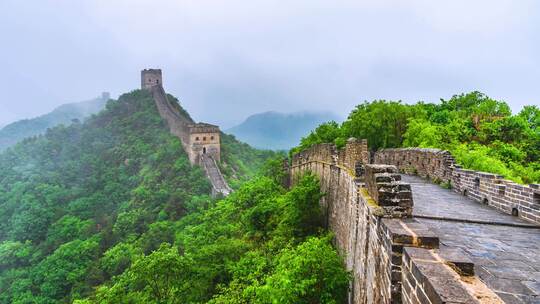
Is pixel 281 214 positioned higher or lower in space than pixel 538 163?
lower

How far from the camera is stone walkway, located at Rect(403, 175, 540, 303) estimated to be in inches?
130

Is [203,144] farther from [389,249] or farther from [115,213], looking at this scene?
[389,249]

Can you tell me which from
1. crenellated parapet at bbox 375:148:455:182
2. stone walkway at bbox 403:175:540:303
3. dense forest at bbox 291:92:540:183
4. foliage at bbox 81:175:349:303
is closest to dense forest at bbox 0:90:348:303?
foliage at bbox 81:175:349:303

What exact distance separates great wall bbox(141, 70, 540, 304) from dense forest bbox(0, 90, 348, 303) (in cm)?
161

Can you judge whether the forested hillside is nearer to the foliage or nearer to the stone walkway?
the foliage

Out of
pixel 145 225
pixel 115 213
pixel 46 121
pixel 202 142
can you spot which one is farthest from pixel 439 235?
pixel 46 121

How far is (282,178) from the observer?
2573 centimetres

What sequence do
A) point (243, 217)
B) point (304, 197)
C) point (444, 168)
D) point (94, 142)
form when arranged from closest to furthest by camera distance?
1. point (444, 168)
2. point (304, 197)
3. point (243, 217)
4. point (94, 142)

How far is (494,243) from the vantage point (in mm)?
4809

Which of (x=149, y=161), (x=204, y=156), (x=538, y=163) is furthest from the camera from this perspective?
(x=149, y=161)

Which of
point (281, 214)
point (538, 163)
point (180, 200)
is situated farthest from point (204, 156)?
point (538, 163)

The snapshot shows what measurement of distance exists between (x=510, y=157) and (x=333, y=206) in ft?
32.3

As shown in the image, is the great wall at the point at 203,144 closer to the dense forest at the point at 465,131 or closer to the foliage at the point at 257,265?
the dense forest at the point at 465,131

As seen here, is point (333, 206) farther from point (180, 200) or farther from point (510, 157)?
point (180, 200)
